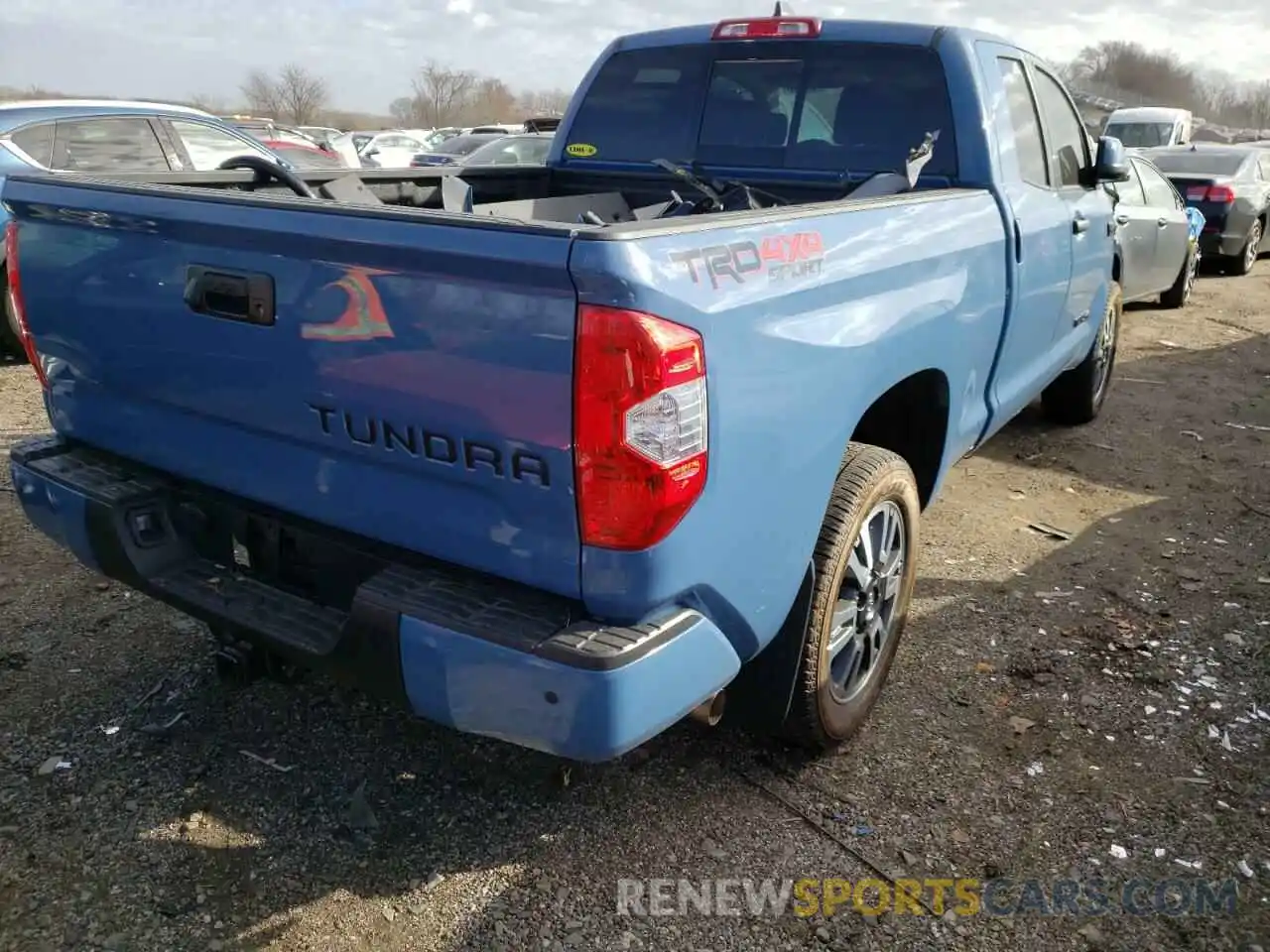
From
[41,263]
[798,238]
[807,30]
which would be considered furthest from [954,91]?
[41,263]

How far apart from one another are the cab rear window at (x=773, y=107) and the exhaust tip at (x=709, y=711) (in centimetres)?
211

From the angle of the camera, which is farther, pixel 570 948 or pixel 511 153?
pixel 511 153

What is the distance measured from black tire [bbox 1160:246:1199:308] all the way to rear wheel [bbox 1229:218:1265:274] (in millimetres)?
2579

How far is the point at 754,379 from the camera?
1991mm

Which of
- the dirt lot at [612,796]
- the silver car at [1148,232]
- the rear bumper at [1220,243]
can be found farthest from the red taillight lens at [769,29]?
the rear bumper at [1220,243]

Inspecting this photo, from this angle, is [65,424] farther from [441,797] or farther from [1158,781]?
[1158,781]

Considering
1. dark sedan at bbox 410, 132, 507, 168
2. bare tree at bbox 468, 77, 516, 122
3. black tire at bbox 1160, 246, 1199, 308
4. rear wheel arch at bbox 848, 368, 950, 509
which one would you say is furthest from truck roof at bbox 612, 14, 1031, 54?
bare tree at bbox 468, 77, 516, 122

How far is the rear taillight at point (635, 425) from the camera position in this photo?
175 cm

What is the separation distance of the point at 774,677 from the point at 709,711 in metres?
0.28

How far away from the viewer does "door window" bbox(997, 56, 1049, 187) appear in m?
3.77

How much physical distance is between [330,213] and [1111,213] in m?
4.12

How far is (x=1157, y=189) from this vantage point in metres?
8.72

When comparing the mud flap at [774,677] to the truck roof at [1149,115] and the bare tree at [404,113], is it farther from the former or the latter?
the bare tree at [404,113]

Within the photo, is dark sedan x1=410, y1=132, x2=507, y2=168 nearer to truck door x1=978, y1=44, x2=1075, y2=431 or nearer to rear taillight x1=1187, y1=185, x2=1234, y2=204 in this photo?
rear taillight x1=1187, y1=185, x2=1234, y2=204
